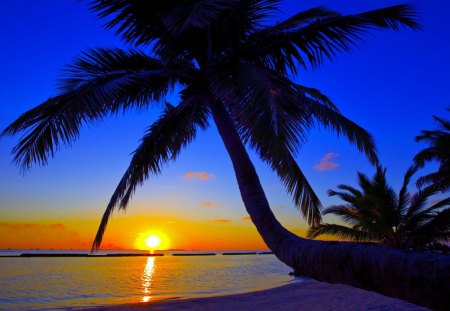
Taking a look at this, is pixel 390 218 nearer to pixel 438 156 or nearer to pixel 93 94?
pixel 438 156

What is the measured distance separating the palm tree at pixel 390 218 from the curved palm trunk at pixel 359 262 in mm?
14942

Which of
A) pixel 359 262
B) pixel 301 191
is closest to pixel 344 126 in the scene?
pixel 301 191

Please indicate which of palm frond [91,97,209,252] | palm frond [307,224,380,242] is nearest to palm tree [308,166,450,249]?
palm frond [307,224,380,242]

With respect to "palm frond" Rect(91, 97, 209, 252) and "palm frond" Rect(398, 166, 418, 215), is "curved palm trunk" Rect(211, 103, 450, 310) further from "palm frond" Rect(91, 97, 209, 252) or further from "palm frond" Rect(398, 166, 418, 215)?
"palm frond" Rect(398, 166, 418, 215)

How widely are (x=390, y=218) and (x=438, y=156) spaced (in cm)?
378

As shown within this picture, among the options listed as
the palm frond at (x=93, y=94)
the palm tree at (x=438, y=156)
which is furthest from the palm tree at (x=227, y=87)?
the palm tree at (x=438, y=156)

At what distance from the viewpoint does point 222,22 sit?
5.35 meters

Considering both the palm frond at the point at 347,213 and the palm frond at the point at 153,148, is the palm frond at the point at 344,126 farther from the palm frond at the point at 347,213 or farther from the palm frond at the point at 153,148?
the palm frond at the point at 347,213

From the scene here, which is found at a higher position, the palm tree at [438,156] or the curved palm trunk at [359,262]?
the palm tree at [438,156]

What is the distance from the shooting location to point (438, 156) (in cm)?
1822

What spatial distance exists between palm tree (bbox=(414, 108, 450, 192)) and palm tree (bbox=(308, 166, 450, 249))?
72cm

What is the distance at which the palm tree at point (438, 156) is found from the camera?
1659 cm

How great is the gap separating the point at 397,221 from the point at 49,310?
16275 millimetres

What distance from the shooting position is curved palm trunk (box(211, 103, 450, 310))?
2.04 m
